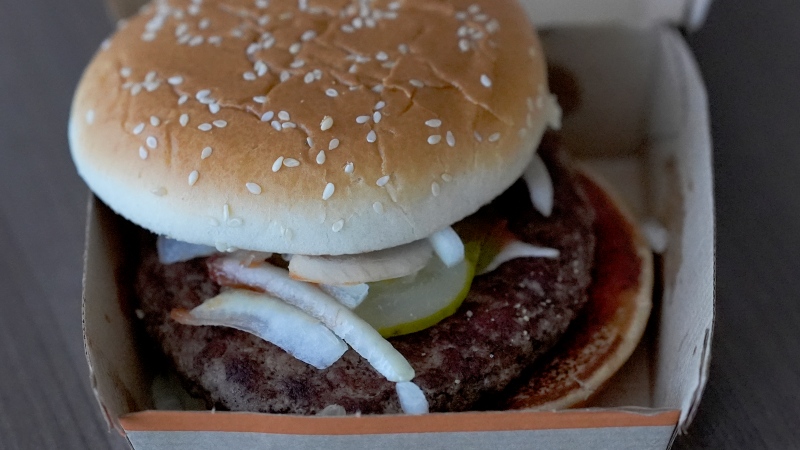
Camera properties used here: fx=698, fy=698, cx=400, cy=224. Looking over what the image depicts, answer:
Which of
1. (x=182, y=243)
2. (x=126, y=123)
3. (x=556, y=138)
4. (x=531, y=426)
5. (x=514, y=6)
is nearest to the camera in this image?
(x=531, y=426)

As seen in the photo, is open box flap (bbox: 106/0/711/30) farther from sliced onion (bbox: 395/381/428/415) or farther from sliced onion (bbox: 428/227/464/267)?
sliced onion (bbox: 395/381/428/415)

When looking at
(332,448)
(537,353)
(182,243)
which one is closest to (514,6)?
(537,353)

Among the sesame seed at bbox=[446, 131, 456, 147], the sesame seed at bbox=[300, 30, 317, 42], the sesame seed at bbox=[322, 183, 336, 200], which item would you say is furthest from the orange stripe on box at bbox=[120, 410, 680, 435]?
the sesame seed at bbox=[300, 30, 317, 42]

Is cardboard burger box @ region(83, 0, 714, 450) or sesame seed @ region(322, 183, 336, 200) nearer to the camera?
cardboard burger box @ region(83, 0, 714, 450)

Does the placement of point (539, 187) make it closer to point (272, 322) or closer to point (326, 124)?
point (326, 124)

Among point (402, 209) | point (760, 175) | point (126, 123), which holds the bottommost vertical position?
point (760, 175)

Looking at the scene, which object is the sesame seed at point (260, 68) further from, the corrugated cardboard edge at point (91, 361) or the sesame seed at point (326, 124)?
the corrugated cardboard edge at point (91, 361)

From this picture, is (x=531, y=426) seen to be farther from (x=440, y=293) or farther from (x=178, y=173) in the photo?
(x=178, y=173)

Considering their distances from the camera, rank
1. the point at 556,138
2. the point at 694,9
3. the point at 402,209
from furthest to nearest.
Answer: the point at 694,9, the point at 556,138, the point at 402,209
